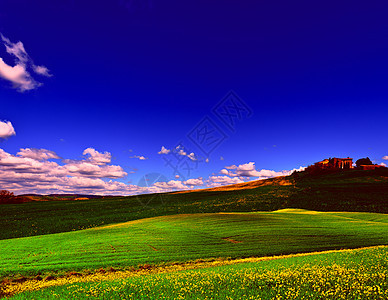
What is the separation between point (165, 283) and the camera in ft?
48.6

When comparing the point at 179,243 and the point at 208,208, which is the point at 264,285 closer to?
the point at 179,243

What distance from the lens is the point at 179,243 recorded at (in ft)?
98.4

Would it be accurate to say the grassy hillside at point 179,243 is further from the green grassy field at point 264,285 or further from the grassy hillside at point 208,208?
the grassy hillside at point 208,208

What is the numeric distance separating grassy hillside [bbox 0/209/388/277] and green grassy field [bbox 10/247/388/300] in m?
8.57

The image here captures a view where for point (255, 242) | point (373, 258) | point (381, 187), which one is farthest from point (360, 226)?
point (381, 187)

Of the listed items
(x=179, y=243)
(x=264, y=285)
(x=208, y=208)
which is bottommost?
(x=179, y=243)

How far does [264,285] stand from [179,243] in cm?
1821

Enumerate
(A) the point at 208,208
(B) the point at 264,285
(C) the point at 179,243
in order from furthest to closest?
1. (A) the point at 208,208
2. (C) the point at 179,243
3. (B) the point at 264,285

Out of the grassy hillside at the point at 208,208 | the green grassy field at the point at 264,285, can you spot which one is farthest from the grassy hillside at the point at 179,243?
the grassy hillside at the point at 208,208

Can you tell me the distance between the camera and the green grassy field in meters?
11.7

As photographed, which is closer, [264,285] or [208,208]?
[264,285]

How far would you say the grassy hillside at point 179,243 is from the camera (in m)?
24.0

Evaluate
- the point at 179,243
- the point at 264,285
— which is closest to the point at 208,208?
the point at 179,243

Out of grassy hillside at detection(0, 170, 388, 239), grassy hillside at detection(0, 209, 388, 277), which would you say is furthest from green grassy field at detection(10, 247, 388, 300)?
grassy hillside at detection(0, 170, 388, 239)
